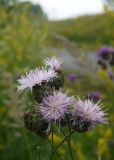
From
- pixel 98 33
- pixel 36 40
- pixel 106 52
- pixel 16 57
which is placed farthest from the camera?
pixel 98 33

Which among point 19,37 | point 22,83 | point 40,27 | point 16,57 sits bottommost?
point 22,83

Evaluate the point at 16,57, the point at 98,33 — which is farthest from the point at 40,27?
the point at 98,33

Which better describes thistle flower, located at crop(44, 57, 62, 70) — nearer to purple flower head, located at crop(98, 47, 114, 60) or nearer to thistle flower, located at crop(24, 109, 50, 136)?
thistle flower, located at crop(24, 109, 50, 136)

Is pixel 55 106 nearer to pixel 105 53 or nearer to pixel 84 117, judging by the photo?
pixel 84 117

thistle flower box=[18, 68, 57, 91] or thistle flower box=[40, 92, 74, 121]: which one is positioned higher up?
thistle flower box=[18, 68, 57, 91]

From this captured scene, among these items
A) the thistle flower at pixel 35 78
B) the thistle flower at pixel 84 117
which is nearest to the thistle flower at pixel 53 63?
the thistle flower at pixel 35 78

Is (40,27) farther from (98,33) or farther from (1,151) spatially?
(98,33)

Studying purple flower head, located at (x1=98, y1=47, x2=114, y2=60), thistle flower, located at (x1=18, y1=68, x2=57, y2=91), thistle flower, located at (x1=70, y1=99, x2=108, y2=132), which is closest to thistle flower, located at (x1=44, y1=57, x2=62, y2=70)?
thistle flower, located at (x1=18, y1=68, x2=57, y2=91)
